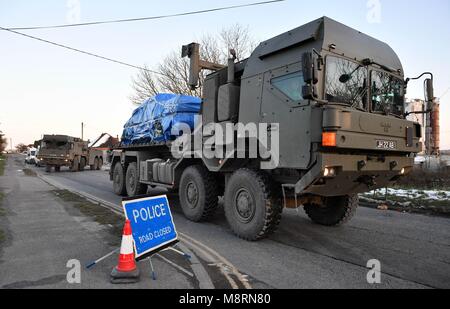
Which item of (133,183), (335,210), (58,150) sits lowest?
(335,210)

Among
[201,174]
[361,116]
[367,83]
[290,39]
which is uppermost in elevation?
[290,39]

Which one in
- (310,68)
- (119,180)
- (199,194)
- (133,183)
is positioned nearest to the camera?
(310,68)

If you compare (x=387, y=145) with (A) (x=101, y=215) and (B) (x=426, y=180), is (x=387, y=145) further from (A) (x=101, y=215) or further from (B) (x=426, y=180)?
(B) (x=426, y=180)

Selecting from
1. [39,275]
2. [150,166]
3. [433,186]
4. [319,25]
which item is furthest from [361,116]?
[433,186]

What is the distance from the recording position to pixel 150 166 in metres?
10.4

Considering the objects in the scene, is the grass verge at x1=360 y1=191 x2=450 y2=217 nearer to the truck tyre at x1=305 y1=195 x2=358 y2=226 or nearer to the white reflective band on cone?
the truck tyre at x1=305 y1=195 x2=358 y2=226

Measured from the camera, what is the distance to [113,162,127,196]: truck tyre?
12466 millimetres

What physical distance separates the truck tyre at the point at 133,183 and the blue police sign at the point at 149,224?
21.5ft

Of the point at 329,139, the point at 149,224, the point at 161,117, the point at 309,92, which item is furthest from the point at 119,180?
the point at 329,139

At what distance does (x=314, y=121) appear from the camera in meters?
5.08

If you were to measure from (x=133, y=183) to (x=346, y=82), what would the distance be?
8209mm
